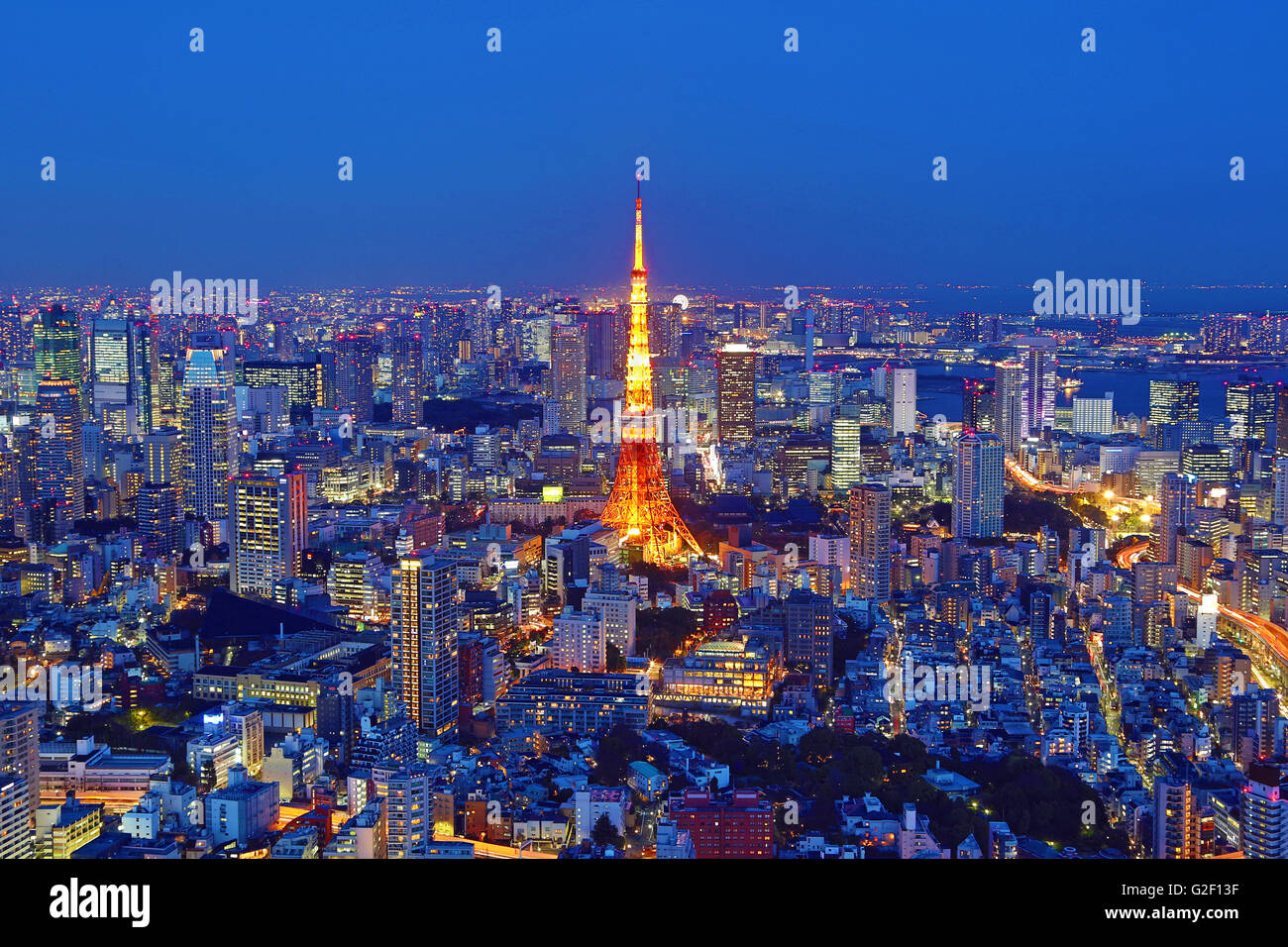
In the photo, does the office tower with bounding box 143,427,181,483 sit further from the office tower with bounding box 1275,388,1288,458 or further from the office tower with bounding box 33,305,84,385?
the office tower with bounding box 1275,388,1288,458

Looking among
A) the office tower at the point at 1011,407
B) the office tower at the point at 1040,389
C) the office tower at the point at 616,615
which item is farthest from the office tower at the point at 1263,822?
the office tower at the point at 1011,407

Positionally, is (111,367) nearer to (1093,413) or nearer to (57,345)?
(57,345)

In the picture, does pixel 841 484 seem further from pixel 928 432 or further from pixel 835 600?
pixel 835 600

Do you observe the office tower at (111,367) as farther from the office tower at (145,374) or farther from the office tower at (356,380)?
the office tower at (356,380)

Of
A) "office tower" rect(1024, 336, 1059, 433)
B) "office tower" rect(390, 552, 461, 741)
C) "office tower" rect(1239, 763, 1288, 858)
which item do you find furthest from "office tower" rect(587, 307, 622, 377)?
"office tower" rect(1239, 763, 1288, 858)

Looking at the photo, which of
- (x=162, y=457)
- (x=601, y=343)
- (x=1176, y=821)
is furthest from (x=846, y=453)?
(x=1176, y=821)

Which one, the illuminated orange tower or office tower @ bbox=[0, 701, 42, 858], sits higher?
the illuminated orange tower
